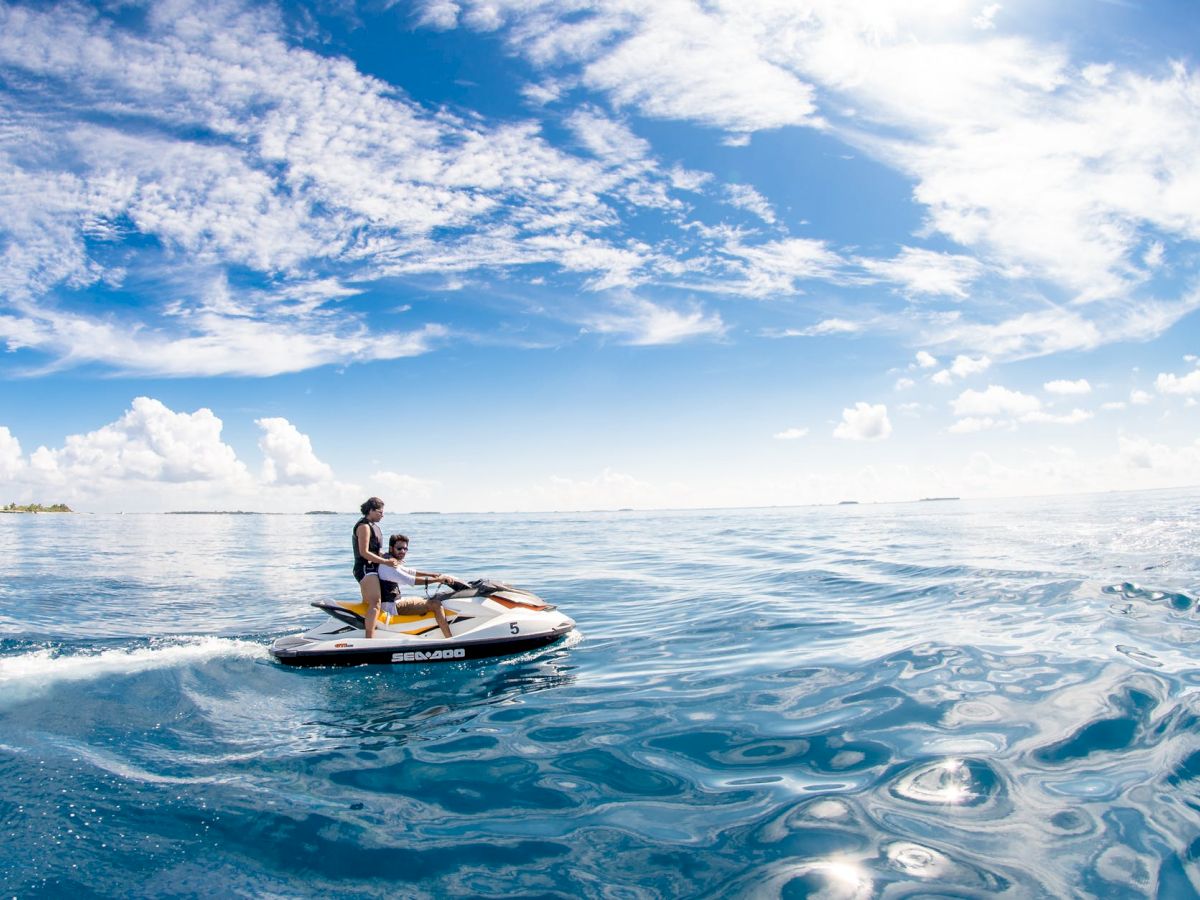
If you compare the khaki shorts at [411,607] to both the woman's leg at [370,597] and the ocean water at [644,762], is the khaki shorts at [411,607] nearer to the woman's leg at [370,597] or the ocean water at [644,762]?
the woman's leg at [370,597]

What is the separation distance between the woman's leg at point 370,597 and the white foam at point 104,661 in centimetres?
228

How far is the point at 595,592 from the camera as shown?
20.4m

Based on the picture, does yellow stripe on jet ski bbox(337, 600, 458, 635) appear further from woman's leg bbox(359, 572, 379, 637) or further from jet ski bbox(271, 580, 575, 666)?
woman's leg bbox(359, 572, 379, 637)

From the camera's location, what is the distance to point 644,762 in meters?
6.70

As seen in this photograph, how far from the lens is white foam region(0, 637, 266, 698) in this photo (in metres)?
10.0

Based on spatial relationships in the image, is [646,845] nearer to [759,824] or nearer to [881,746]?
[759,824]

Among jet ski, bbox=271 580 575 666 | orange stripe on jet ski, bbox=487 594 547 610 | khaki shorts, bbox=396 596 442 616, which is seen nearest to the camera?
jet ski, bbox=271 580 575 666

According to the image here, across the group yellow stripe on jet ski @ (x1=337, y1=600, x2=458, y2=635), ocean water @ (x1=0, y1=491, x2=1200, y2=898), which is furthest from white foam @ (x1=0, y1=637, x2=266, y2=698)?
yellow stripe on jet ski @ (x1=337, y1=600, x2=458, y2=635)

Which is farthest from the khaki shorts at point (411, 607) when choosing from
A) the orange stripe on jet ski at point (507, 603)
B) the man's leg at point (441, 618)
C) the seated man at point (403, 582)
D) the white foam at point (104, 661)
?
the white foam at point (104, 661)

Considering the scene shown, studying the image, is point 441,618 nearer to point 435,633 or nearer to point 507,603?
point 435,633

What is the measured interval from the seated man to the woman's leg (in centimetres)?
26

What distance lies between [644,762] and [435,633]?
6.42 metres

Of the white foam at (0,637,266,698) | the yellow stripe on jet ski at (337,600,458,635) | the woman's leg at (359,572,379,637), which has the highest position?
the woman's leg at (359,572,379,637)

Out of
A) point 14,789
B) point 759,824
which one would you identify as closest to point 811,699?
point 759,824
